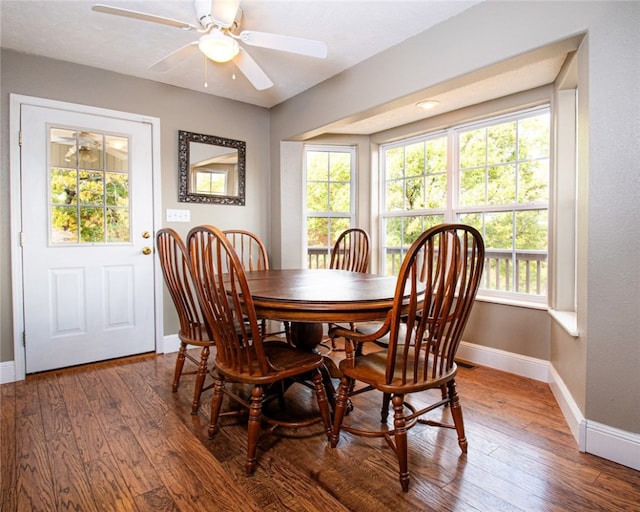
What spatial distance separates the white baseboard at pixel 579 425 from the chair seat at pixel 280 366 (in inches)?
50.7

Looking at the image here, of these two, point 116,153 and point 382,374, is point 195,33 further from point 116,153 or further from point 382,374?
point 382,374

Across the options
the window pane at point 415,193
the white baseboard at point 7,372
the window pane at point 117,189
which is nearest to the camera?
the white baseboard at point 7,372

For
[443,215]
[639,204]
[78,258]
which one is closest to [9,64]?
[78,258]

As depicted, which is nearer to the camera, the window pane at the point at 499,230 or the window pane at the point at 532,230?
the window pane at the point at 532,230

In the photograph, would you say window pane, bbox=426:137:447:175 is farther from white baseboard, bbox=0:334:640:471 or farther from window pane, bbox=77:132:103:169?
window pane, bbox=77:132:103:169

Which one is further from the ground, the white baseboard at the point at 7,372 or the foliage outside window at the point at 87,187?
the foliage outside window at the point at 87,187

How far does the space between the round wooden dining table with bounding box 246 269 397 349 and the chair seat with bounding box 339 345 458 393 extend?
228 millimetres

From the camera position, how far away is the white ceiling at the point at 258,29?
7.09 ft

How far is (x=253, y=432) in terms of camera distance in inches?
62.2

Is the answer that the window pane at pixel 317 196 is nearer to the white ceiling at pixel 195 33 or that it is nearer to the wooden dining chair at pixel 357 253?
the wooden dining chair at pixel 357 253

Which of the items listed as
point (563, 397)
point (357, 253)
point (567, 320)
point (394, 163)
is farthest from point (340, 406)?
point (394, 163)

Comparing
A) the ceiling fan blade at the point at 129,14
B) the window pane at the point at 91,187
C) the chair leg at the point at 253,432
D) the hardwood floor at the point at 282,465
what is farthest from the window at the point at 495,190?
the window pane at the point at 91,187

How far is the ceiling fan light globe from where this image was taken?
6.44ft

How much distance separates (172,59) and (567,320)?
9.21 feet
